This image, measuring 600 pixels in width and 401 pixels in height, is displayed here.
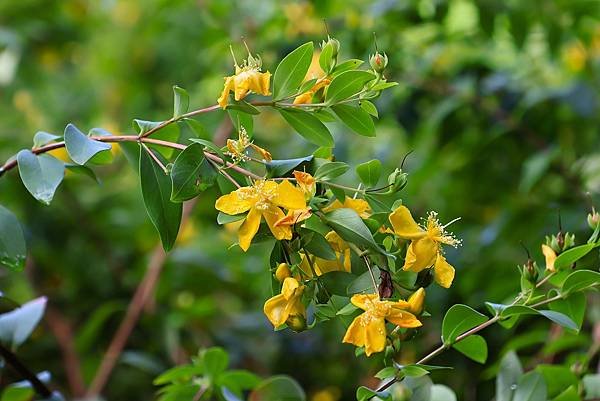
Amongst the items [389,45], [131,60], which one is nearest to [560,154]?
[389,45]

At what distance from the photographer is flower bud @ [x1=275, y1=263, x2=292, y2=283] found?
605 mm

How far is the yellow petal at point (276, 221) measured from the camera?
594mm

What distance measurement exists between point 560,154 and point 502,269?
0.90ft

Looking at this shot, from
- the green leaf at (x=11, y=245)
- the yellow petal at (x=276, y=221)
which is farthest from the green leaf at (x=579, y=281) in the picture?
the green leaf at (x=11, y=245)

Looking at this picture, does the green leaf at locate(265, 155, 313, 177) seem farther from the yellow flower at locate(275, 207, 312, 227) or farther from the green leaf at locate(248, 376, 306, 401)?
the green leaf at locate(248, 376, 306, 401)

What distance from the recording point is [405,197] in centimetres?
149

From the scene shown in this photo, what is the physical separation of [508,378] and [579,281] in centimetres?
18

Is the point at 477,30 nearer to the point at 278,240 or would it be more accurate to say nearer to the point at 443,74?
the point at 443,74

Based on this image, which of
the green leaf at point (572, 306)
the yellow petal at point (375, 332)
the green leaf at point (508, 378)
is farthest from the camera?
the green leaf at point (508, 378)

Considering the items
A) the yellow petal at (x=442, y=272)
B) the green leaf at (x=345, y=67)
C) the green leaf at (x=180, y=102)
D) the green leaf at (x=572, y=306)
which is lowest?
the green leaf at (x=572, y=306)

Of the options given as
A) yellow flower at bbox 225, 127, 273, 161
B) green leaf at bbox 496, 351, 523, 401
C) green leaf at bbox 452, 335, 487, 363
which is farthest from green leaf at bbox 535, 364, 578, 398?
yellow flower at bbox 225, 127, 273, 161

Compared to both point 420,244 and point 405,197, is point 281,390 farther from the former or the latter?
point 405,197

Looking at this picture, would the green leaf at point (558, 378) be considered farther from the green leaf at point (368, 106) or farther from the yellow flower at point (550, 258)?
the green leaf at point (368, 106)

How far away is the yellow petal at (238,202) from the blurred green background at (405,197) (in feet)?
2.36
